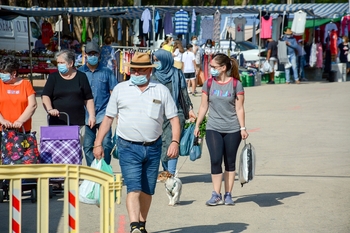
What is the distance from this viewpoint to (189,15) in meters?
25.6

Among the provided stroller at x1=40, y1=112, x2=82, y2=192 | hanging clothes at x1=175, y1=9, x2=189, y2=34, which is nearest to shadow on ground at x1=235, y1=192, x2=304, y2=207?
stroller at x1=40, y1=112, x2=82, y2=192

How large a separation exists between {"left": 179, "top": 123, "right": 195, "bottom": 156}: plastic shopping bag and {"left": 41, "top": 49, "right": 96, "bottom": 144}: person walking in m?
1.08

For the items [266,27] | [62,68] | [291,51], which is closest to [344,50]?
[291,51]

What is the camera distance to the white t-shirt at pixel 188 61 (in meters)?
22.6

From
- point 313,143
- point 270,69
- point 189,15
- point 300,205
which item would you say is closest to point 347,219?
point 300,205

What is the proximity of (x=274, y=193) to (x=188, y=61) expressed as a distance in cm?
1352

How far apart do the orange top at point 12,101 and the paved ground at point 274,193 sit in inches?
38.4

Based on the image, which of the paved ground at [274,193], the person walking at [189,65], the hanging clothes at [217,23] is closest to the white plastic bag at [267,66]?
the hanging clothes at [217,23]

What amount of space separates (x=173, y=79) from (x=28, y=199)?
2.11 m

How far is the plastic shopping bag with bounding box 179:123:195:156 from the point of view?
9.19 meters

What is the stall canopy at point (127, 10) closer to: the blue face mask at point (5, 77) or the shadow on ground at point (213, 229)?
the blue face mask at point (5, 77)

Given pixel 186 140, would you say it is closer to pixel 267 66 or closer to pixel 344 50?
pixel 267 66

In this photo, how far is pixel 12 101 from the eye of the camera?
8.53m

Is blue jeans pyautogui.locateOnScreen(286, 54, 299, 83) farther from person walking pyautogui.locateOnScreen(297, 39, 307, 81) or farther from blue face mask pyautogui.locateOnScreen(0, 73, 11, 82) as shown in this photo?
blue face mask pyautogui.locateOnScreen(0, 73, 11, 82)
